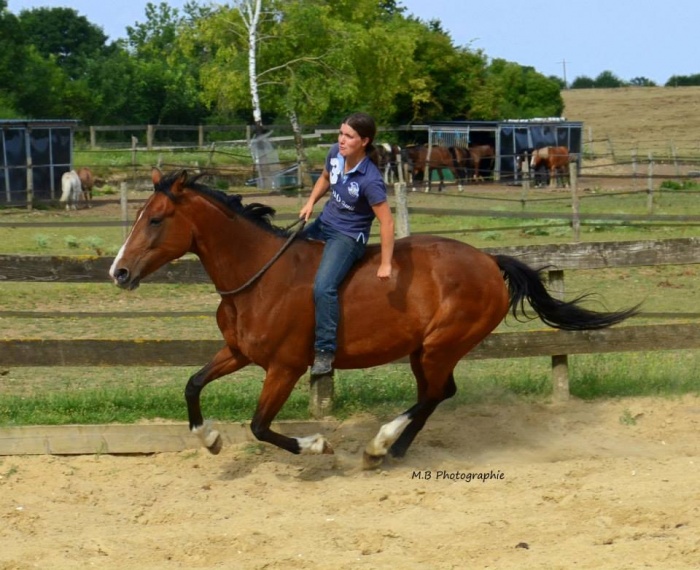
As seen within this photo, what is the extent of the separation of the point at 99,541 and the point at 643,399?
4.45 m

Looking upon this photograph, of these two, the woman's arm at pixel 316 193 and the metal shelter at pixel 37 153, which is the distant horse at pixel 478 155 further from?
the woman's arm at pixel 316 193

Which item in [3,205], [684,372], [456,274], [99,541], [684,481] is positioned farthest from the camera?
[3,205]

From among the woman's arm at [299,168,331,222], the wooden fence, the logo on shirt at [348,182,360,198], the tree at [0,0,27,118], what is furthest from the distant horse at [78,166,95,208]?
the logo on shirt at [348,182,360,198]

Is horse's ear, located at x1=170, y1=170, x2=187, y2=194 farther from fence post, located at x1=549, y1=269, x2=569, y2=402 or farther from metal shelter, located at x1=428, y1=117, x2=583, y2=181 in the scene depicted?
metal shelter, located at x1=428, y1=117, x2=583, y2=181

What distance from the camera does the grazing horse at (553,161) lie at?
34.7 m

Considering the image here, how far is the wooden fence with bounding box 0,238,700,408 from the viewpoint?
23.8 feet

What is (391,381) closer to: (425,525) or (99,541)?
(425,525)

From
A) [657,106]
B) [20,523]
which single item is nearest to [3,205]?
[20,523]

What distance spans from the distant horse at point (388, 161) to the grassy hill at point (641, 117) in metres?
21.0

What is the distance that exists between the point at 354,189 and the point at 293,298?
76cm

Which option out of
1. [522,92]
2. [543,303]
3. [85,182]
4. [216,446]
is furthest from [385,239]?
[522,92]

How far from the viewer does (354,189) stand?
21.2 ft

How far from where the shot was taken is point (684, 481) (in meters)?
6.08

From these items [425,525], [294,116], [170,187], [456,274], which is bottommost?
[425,525]
